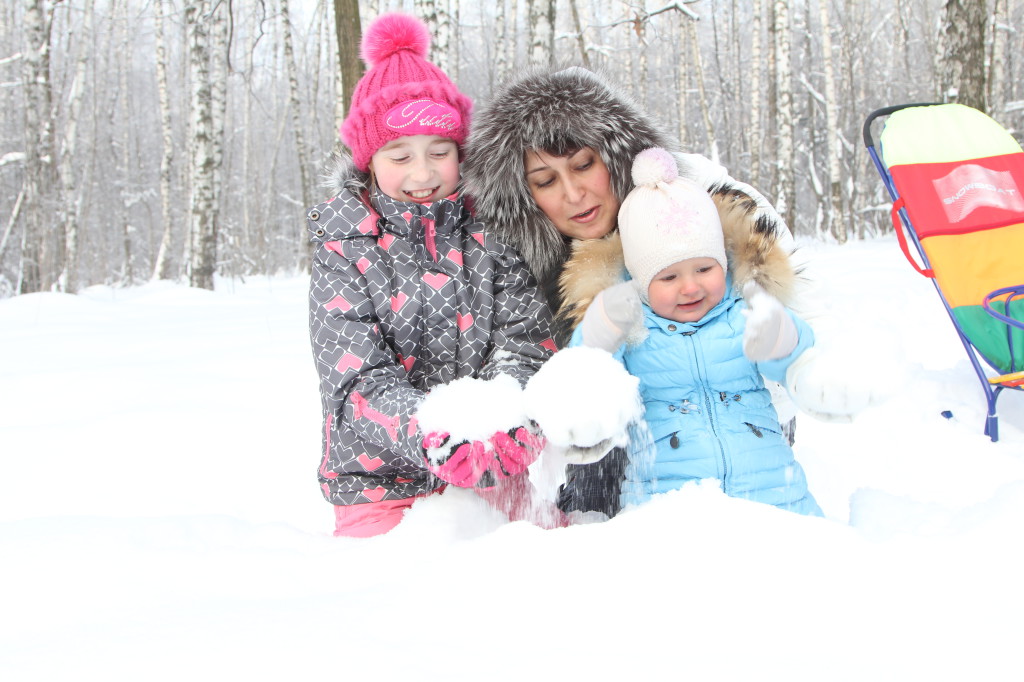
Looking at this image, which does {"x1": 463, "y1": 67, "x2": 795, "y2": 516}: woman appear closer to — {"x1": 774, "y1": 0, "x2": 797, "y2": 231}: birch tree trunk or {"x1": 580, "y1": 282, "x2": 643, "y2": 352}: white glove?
{"x1": 580, "y1": 282, "x2": 643, "y2": 352}: white glove

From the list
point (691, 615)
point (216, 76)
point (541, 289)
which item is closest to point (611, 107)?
point (541, 289)

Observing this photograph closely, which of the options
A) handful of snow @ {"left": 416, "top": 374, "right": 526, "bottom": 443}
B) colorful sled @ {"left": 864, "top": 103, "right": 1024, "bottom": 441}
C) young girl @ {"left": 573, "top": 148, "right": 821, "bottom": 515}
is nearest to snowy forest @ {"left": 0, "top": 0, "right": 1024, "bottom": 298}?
young girl @ {"left": 573, "top": 148, "right": 821, "bottom": 515}

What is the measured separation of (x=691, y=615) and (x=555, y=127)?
4.86 feet

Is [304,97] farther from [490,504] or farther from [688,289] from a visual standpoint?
[688,289]

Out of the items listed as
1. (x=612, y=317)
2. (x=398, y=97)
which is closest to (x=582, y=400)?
(x=612, y=317)

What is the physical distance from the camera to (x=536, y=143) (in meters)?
2.03

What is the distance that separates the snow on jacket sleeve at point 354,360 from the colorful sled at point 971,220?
2.55 m

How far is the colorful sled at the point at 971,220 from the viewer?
10.1ft

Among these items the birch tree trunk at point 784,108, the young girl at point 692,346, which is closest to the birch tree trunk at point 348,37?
the young girl at point 692,346

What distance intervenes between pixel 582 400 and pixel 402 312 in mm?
784

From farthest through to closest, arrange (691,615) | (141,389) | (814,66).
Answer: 1. (814,66)
2. (141,389)
3. (691,615)

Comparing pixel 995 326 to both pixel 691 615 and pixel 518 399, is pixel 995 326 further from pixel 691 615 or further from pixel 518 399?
pixel 691 615

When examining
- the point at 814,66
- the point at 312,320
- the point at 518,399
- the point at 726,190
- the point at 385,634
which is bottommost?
the point at 385,634

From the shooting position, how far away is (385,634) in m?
0.93
